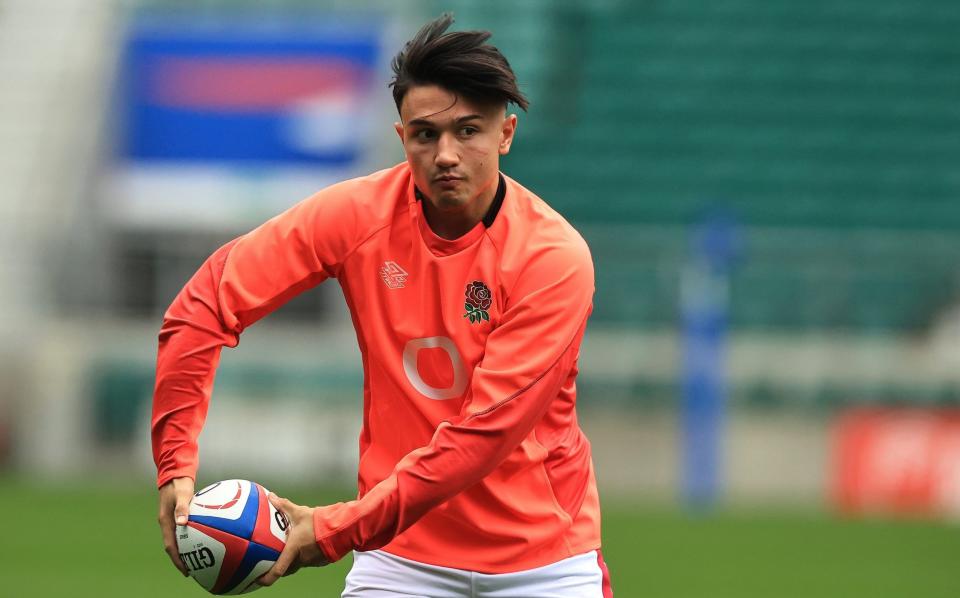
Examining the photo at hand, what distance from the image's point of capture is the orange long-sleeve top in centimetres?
361

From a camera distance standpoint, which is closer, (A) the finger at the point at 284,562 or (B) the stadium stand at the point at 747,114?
(A) the finger at the point at 284,562

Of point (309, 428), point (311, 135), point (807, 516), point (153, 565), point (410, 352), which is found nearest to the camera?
point (410, 352)

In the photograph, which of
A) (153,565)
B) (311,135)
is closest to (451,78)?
(153,565)

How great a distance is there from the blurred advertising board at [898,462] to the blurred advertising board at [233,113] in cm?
505

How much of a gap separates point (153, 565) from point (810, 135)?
26.3ft

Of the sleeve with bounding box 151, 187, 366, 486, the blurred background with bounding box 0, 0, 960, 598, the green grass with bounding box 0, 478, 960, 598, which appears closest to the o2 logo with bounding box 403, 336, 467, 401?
the sleeve with bounding box 151, 187, 366, 486

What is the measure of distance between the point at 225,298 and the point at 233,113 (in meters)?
10.9

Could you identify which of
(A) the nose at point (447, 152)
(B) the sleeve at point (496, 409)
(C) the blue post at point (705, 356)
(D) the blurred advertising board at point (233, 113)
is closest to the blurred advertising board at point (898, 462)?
(C) the blue post at point (705, 356)

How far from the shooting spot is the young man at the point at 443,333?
11.5ft

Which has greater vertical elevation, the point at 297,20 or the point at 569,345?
the point at 297,20

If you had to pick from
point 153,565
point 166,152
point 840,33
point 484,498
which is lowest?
point 153,565

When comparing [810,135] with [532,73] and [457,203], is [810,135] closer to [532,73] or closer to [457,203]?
[532,73]

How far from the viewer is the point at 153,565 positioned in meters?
8.38

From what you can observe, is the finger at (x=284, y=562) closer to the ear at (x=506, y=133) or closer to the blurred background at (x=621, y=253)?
the ear at (x=506, y=133)
